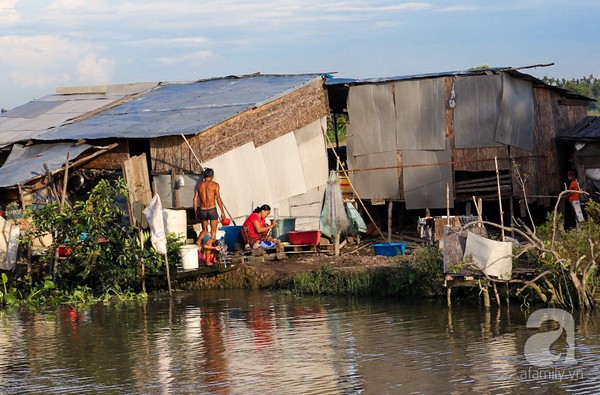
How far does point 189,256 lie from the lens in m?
15.3

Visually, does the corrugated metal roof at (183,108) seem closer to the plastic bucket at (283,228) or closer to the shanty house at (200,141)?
the shanty house at (200,141)

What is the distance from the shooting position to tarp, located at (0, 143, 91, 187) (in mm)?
16469

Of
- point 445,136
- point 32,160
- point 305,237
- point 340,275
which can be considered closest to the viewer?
point 340,275

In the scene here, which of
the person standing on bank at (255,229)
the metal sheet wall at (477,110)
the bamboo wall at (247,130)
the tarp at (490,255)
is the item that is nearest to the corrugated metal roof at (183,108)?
the bamboo wall at (247,130)

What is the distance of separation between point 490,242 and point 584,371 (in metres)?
3.18

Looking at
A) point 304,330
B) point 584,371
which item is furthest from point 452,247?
point 584,371

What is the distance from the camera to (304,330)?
39.3 feet

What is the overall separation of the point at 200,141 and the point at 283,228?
7.36 ft

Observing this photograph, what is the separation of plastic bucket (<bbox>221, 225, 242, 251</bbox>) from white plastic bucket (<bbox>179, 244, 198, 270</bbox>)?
1551 millimetres

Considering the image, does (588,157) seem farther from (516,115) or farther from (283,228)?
(283,228)

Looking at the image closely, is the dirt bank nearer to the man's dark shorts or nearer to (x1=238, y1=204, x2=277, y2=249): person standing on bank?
(x1=238, y1=204, x2=277, y2=249): person standing on bank

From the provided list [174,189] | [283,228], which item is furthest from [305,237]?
[174,189]

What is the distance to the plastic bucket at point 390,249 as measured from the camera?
16328 mm

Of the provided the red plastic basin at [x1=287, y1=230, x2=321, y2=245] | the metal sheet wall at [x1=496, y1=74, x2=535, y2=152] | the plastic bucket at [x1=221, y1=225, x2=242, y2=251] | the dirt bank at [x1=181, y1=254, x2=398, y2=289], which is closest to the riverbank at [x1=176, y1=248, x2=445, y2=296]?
the dirt bank at [x1=181, y1=254, x2=398, y2=289]
